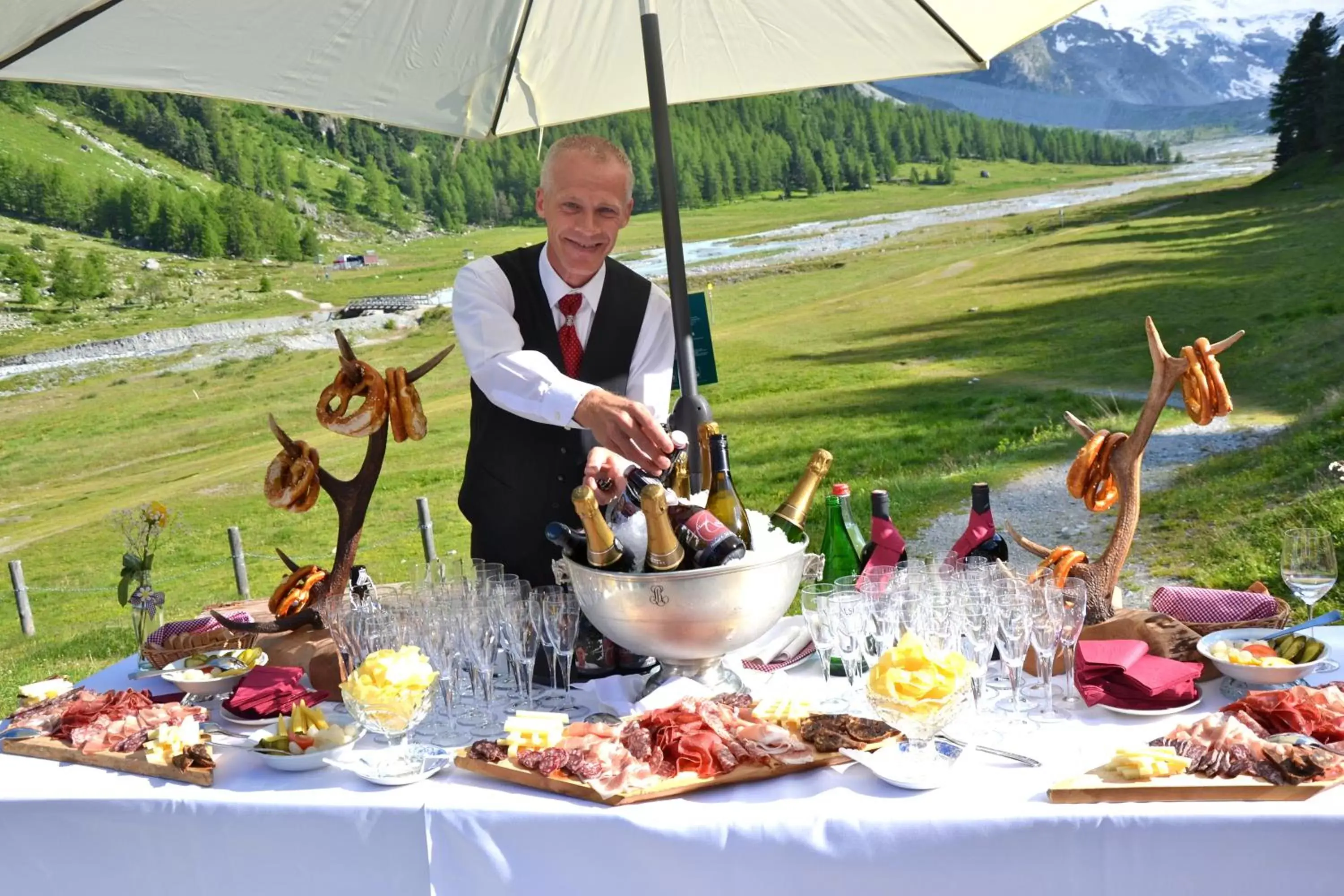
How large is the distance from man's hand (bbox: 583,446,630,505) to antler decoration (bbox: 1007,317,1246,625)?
2.06 ft

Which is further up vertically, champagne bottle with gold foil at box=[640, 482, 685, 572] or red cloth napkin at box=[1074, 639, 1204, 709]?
champagne bottle with gold foil at box=[640, 482, 685, 572]

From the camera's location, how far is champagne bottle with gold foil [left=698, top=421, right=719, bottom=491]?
1762 millimetres

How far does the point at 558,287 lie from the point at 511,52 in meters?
0.50

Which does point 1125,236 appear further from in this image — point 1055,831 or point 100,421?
point 1055,831

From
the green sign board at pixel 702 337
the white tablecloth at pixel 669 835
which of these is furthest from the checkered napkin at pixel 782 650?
the green sign board at pixel 702 337

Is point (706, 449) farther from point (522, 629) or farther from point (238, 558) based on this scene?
point (238, 558)

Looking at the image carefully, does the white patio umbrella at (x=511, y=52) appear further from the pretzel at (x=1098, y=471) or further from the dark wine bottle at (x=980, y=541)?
the pretzel at (x=1098, y=471)

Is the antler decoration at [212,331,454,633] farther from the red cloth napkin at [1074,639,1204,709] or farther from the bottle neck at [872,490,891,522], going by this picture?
the red cloth napkin at [1074,639,1204,709]

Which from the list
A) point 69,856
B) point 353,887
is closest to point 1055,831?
point 353,887

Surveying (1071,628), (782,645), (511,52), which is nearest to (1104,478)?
(1071,628)

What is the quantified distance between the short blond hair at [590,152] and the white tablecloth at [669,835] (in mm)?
1237

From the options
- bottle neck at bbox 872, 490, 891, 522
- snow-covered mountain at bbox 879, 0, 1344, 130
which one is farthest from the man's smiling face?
snow-covered mountain at bbox 879, 0, 1344, 130

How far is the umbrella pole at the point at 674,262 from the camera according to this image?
211 centimetres

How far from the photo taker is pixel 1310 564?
189 cm
